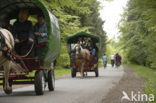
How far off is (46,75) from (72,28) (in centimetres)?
1075

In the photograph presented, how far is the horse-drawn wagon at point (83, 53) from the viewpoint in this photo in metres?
18.9

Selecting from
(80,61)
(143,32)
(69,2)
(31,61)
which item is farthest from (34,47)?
(143,32)

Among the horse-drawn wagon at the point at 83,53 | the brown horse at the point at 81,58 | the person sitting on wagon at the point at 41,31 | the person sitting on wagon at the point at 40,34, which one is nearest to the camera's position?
the person sitting on wagon at the point at 40,34

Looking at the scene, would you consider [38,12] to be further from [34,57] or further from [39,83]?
[39,83]

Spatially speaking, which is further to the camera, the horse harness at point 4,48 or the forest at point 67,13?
the forest at point 67,13

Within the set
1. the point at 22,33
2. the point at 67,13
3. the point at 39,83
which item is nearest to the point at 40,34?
the point at 22,33

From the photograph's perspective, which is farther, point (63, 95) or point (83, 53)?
point (83, 53)

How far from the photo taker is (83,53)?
1894 cm

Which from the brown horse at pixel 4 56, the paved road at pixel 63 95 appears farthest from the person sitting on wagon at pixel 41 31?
the paved road at pixel 63 95

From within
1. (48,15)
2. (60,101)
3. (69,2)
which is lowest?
(60,101)

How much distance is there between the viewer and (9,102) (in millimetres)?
7840

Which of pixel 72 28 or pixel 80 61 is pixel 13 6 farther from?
pixel 72 28

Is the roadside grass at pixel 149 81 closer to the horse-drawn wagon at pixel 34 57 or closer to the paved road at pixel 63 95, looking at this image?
the paved road at pixel 63 95

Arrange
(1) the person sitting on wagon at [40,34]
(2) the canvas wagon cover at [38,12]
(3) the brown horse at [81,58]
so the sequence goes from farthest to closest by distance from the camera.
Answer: (3) the brown horse at [81,58], (1) the person sitting on wagon at [40,34], (2) the canvas wagon cover at [38,12]
